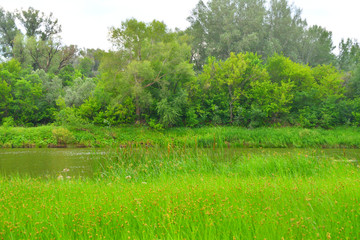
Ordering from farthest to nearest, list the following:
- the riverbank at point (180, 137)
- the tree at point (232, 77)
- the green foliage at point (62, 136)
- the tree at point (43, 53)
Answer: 1. the tree at point (43, 53)
2. the tree at point (232, 77)
3. the green foliage at point (62, 136)
4. the riverbank at point (180, 137)

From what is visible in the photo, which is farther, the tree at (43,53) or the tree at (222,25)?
the tree at (222,25)

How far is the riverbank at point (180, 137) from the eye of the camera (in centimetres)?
2367

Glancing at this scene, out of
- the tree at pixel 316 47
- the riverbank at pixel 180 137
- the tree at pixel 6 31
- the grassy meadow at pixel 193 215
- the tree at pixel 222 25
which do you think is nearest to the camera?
the grassy meadow at pixel 193 215

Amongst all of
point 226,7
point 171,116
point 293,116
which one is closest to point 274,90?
point 293,116

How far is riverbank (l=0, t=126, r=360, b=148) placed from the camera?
2367 centimetres

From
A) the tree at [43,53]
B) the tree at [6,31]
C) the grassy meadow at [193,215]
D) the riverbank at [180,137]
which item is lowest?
the riverbank at [180,137]

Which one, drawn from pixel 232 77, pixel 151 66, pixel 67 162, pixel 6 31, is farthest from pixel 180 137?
pixel 6 31

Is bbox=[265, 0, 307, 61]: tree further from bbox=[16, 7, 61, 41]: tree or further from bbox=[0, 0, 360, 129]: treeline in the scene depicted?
bbox=[16, 7, 61, 41]: tree

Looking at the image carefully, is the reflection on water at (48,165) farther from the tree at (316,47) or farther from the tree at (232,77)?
the tree at (316,47)

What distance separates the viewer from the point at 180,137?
25.4m

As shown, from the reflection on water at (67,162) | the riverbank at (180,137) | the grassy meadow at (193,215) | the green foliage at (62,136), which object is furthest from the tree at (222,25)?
the grassy meadow at (193,215)

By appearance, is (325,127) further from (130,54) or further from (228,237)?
(228,237)

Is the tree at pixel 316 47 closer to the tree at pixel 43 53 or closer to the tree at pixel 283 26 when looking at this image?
the tree at pixel 283 26

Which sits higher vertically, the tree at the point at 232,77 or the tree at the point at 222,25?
the tree at the point at 222,25
